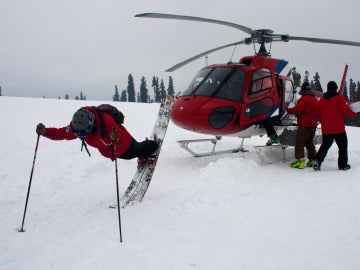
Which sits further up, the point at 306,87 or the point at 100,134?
the point at 306,87

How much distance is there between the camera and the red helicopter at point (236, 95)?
6.62m

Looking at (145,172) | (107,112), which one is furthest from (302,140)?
(107,112)

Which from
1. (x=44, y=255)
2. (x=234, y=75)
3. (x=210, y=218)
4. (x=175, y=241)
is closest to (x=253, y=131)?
(x=234, y=75)

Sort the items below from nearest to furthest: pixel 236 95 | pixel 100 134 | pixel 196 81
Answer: pixel 100 134
pixel 236 95
pixel 196 81

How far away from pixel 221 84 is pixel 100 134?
132 inches

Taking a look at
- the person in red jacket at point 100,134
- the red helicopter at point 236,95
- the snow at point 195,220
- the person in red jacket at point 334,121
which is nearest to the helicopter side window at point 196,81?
the red helicopter at point 236,95

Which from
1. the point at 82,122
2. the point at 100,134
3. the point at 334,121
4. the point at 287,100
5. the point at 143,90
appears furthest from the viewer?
the point at 143,90

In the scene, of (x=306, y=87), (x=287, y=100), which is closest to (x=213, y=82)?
(x=306, y=87)

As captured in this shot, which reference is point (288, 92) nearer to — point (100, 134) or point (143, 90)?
point (100, 134)

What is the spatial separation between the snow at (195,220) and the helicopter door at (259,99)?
3.28 feet

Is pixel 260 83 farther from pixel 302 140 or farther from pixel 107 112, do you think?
pixel 107 112

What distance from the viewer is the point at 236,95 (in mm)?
6809

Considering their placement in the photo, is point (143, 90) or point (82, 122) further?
point (143, 90)

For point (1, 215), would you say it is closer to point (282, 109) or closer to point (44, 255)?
point (44, 255)
